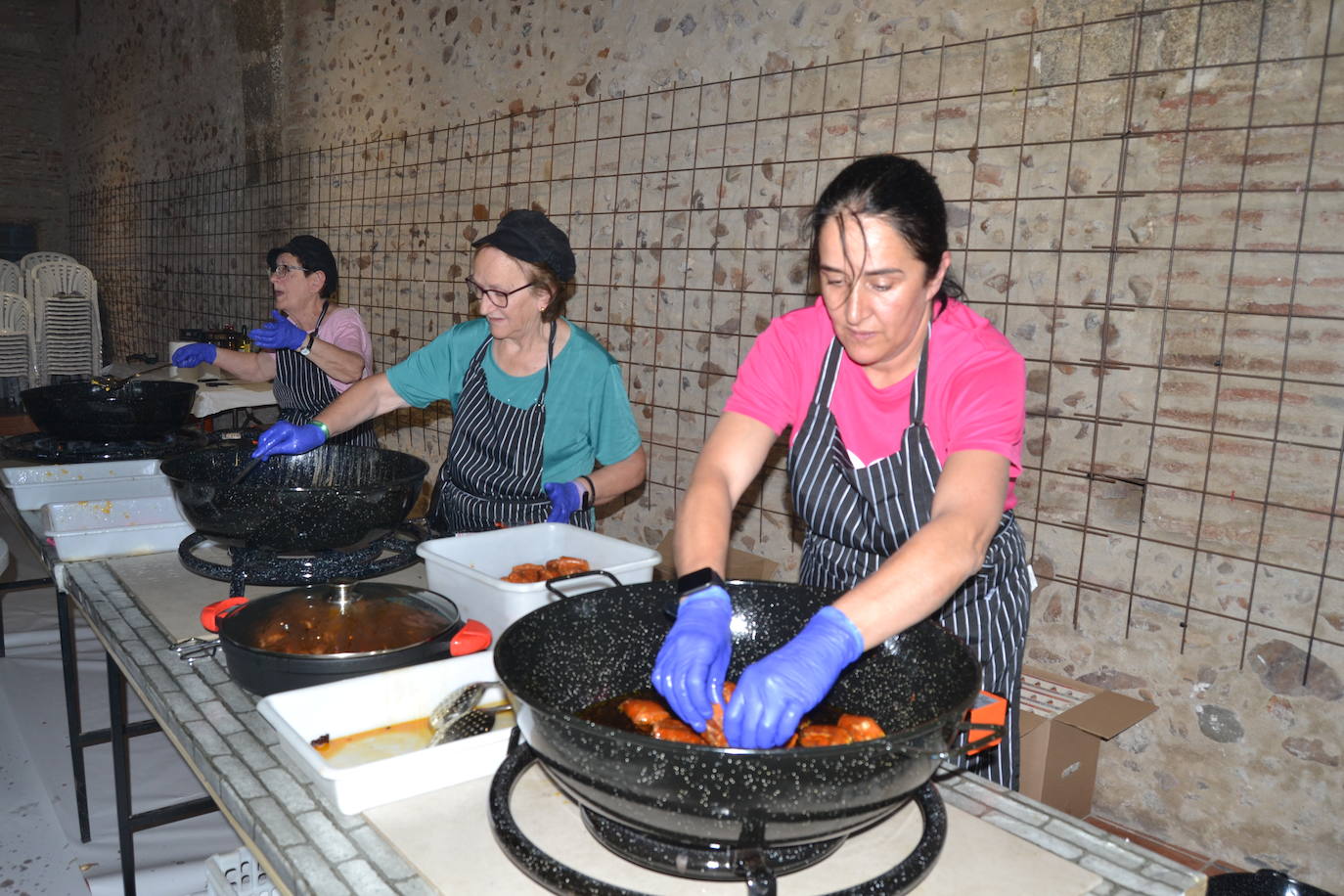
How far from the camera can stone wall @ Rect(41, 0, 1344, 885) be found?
7.70 ft

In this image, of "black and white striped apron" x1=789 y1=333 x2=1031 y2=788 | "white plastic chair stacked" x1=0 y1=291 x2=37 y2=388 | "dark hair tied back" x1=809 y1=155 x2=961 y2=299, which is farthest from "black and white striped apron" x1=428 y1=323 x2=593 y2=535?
"white plastic chair stacked" x1=0 y1=291 x2=37 y2=388

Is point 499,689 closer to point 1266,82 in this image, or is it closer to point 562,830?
point 562,830

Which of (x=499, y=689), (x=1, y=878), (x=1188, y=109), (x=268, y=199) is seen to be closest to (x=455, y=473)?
(x=499, y=689)

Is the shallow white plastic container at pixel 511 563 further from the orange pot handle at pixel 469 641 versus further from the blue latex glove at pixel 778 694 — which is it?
the blue latex glove at pixel 778 694

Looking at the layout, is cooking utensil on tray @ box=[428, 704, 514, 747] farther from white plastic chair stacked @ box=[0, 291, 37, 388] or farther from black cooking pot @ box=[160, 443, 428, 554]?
white plastic chair stacked @ box=[0, 291, 37, 388]

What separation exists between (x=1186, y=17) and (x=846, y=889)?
2.38 meters

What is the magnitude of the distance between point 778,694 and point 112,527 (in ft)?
5.70

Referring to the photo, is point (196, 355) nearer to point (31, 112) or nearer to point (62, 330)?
point (62, 330)

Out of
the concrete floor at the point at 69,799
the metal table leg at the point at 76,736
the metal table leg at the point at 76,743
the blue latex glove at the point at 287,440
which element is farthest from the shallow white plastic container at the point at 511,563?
the metal table leg at the point at 76,743

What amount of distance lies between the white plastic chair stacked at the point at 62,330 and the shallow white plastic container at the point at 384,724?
7.95m

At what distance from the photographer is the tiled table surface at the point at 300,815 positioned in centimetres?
102

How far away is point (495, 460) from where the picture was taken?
2514mm

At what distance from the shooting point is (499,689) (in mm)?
1382

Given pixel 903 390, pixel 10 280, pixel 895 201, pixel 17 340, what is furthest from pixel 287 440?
pixel 10 280
